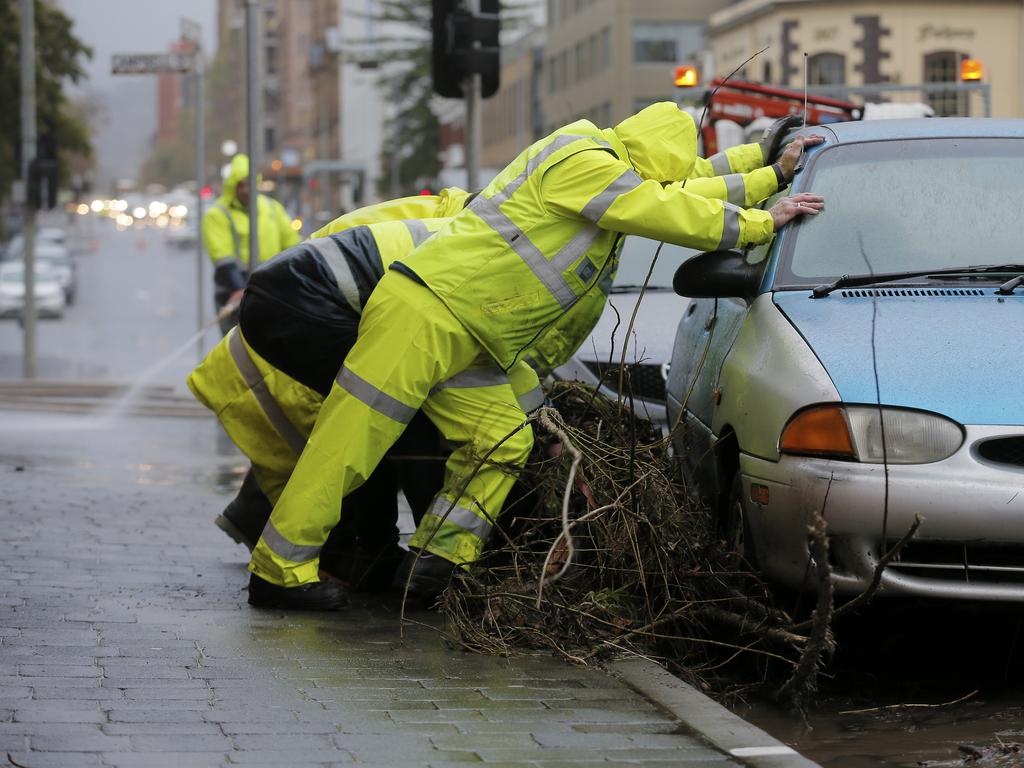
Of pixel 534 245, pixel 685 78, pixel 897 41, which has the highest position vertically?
pixel 897 41

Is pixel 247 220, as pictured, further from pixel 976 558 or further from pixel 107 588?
pixel 976 558

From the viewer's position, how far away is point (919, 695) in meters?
5.60

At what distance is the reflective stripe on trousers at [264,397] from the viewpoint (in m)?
6.95

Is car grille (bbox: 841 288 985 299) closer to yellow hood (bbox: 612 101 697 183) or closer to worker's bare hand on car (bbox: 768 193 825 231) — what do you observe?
worker's bare hand on car (bbox: 768 193 825 231)

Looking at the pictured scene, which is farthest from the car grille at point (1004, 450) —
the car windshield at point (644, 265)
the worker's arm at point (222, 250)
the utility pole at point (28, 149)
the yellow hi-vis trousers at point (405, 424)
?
the utility pole at point (28, 149)

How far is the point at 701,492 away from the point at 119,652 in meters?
2.01

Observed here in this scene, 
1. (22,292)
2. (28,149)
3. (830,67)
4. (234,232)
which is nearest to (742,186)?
(234,232)

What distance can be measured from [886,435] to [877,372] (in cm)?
22

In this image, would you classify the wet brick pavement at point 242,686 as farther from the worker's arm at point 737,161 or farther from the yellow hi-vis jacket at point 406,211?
the worker's arm at point 737,161

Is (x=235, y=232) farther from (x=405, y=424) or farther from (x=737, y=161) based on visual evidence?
(x=405, y=424)

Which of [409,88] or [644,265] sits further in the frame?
[409,88]

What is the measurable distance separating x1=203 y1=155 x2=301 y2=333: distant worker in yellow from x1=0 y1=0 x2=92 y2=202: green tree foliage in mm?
21861

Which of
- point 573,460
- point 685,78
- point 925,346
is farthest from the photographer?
point 685,78

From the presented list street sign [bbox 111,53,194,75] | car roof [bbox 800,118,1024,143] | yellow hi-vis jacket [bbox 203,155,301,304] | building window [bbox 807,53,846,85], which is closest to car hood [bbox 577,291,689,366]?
car roof [bbox 800,118,1024,143]
